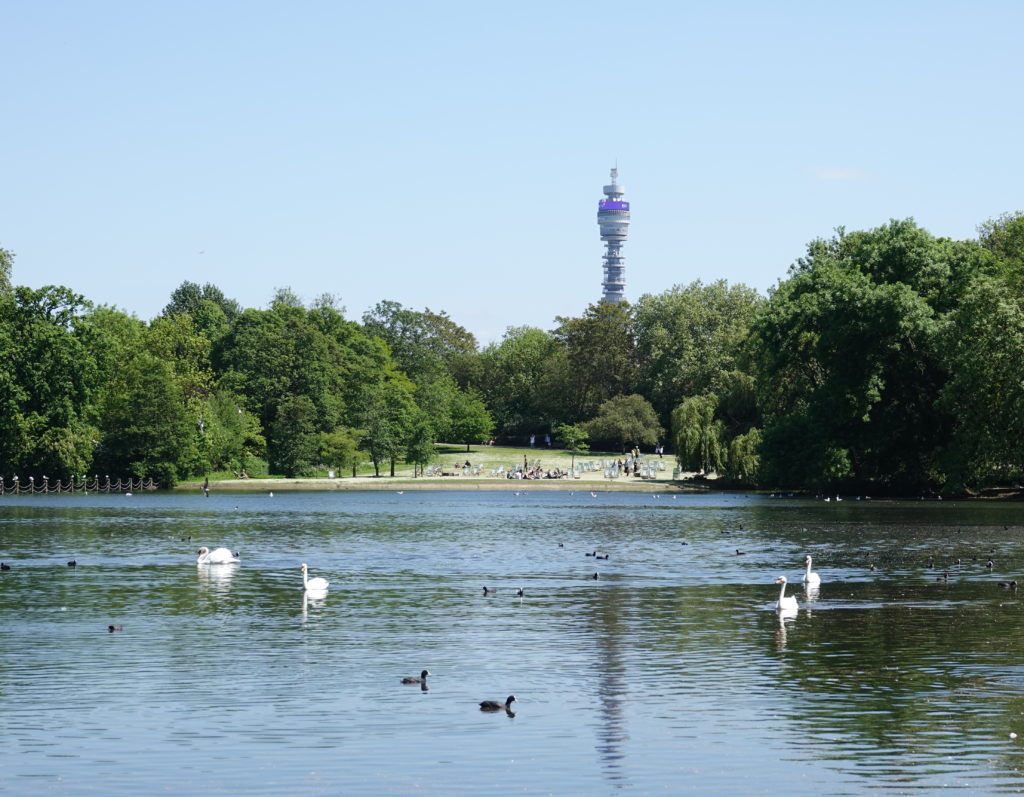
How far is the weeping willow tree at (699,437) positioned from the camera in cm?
12319

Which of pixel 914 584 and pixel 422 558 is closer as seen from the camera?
pixel 914 584

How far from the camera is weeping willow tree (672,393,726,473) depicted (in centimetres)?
12319

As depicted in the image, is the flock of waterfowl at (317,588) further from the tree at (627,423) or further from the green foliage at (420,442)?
the tree at (627,423)

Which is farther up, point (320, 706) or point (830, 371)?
point (830, 371)

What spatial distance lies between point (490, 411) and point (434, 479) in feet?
181

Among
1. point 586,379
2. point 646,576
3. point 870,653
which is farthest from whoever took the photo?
point 586,379

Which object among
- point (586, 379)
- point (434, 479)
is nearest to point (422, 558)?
point (434, 479)

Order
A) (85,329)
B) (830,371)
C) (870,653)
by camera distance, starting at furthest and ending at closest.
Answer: (85,329) → (830,371) → (870,653)

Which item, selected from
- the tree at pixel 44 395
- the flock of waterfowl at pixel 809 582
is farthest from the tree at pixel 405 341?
the flock of waterfowl at pixel 809 582

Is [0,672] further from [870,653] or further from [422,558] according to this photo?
[422,558]

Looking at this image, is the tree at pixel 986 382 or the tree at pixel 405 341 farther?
the tree at pixel 405 341

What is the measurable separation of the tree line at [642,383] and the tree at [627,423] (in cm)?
34

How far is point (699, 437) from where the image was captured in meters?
124

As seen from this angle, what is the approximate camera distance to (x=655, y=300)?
18962 centimetres
